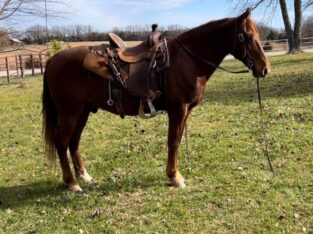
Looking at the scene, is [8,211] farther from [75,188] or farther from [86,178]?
[86,178]

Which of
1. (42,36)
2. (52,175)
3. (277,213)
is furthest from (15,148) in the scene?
(42,36)

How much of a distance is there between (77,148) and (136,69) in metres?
1.42

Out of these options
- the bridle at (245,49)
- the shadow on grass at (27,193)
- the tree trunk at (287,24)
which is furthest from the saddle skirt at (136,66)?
the tree trunk at (287,24)

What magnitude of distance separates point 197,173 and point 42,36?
17.5m

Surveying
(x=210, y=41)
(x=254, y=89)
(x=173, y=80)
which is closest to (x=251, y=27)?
(x=210, y=41)

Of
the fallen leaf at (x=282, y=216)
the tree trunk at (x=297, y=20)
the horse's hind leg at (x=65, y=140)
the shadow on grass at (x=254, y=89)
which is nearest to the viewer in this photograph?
the fallen leaf at (x=282, y=216)

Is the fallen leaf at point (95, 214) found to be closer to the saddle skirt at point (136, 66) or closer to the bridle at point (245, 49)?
the saddle skirt at point (136, 66)

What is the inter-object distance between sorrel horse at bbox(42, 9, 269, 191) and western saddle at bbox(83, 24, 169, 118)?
0.09 metres

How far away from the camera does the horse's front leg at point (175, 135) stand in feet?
16.2

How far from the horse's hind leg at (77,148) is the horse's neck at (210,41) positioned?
162 cm

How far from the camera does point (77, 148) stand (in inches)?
221

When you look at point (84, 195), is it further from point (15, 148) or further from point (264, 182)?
point (15, 148)

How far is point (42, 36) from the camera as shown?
21.3 meters

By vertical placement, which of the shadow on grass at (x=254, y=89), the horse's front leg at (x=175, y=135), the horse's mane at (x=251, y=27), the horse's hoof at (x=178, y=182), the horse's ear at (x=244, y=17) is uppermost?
the horse's ear at (x=244, y=17)
